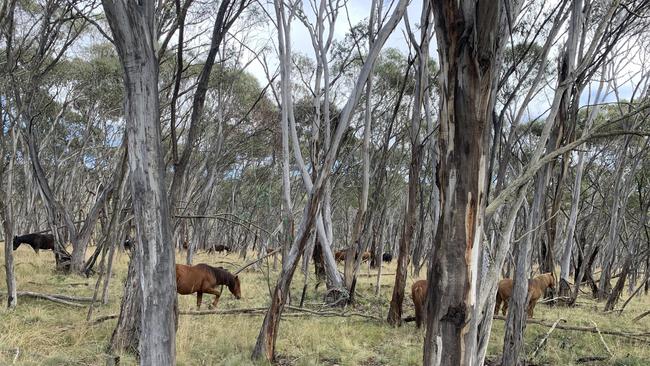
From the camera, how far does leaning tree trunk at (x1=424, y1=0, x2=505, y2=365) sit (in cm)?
246

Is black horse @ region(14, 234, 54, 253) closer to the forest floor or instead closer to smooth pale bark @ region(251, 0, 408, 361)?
the forest floor

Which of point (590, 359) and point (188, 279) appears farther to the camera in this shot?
point (188, 279)

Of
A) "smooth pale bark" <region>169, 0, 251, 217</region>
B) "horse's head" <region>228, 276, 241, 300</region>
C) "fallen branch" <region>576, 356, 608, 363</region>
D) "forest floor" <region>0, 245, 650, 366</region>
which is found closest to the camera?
"smooth pale bark" <region>169, 0, 251, 217</region>

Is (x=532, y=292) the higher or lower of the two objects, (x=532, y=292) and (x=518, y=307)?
the lower

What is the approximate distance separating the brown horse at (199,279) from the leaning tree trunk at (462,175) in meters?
7.69

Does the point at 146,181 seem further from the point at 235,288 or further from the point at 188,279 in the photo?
the point at 235,288

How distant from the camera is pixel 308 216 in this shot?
5.98 m

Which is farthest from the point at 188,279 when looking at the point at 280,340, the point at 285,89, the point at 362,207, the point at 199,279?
the point at 285,89

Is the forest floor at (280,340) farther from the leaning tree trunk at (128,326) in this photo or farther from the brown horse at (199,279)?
the brown horse at (199,279)

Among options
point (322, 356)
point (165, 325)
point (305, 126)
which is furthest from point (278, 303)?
point (305, 126)

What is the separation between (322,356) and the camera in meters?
6.86

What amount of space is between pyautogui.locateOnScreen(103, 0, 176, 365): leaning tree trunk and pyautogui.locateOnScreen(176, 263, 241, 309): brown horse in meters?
6.29

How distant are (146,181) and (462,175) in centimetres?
199

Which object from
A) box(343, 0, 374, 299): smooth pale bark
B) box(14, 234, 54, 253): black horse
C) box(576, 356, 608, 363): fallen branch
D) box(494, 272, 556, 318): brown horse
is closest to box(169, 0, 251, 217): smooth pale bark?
box(343, 0, 374, 299): smooth pale bark
